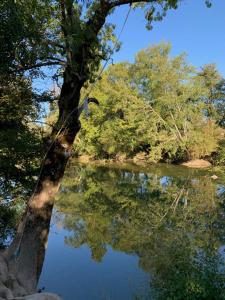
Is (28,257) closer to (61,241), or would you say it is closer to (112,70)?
(61,241)

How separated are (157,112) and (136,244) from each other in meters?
35.8

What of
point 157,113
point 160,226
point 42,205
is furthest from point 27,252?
point 157,113

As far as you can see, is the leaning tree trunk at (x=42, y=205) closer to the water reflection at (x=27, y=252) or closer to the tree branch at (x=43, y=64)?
the water reflection at (x=27, y=252)

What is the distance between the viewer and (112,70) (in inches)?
2154

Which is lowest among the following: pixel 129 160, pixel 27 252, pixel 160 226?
pixel 160 226

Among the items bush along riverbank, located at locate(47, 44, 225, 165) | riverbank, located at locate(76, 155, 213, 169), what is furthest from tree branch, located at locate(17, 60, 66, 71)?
riverbank, located at locate(76, 155, 213, 169)

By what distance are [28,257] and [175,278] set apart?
3.10 m

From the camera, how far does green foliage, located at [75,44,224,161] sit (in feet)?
155

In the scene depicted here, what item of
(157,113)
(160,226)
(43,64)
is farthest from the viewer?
(157,113)

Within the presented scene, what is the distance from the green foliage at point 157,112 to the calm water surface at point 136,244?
21005 millimetres

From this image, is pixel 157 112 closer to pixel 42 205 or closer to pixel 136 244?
→ pixel 136 244

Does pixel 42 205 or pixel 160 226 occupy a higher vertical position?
pixel 42 205

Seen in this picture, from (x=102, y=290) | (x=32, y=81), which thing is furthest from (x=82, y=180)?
(x=32, y=81)

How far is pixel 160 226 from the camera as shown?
16.2 m
